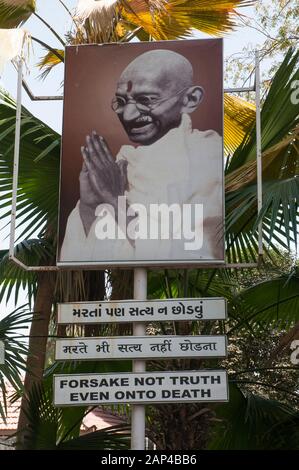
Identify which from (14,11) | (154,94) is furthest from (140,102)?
(14,11)

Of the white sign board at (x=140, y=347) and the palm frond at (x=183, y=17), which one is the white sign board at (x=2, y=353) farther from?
the palm frond at (x=183, y=17)

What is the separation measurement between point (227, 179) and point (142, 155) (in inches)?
30.9

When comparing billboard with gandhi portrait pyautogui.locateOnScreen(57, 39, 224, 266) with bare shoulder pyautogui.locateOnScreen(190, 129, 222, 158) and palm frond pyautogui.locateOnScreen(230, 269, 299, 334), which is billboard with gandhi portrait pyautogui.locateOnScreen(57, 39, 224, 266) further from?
palm frond pyautogui.locateOnScreen(230, 269, 299, 334)

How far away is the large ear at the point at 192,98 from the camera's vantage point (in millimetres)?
7160

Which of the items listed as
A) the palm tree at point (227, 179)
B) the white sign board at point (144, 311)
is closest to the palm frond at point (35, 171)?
the palm tree at point (227, 179)

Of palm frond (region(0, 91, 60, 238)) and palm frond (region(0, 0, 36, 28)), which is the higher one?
palm frond (region(0, 0, 36, 28))

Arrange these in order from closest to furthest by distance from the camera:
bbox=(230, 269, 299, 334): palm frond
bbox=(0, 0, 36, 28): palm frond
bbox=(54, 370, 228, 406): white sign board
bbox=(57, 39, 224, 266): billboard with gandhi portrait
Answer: bbox=(54, 370, 228, 406): white sign board
bbox=(57, 39, 224, 266): billboard with gandhi portrait
bbox=(230, 269, 299, 334): palm frond
bbox=(0, 0, 36, 28): palm frond

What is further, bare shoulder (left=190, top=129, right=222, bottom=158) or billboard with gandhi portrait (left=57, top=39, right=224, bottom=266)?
bare shoulder (left=190, top=129, right=222, bottom=158)

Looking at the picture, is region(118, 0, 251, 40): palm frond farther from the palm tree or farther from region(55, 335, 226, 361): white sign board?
region(55, 335, 226, 361): white sign board

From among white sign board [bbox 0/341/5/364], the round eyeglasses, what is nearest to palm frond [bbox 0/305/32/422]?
white sign board [bbox 0/341/5/364]

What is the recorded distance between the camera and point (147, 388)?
6340 millimetres

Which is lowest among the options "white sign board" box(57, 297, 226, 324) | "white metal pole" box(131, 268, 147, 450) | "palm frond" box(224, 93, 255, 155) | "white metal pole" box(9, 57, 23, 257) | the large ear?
"white metal pole" box(131, 268, 147, 450)

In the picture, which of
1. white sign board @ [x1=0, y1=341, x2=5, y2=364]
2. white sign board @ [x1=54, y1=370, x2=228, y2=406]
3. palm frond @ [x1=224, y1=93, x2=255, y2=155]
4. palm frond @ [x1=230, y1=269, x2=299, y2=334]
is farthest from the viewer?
palm frond @ [x1=224, y1=93, x2=255, y2=155]

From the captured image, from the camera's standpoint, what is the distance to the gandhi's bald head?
7164 millimetres
